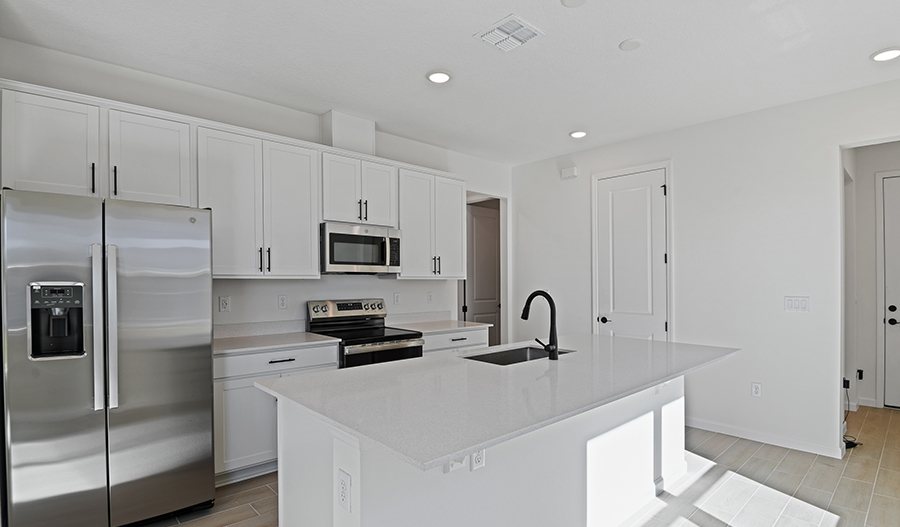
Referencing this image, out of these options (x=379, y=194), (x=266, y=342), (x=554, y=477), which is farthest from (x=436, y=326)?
(x=554, y=477)

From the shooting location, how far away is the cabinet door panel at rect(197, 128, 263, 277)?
2979 millimetres

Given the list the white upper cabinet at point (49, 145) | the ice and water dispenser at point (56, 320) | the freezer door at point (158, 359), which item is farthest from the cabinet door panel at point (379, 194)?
the ice and water dispenser at point (56, 320)

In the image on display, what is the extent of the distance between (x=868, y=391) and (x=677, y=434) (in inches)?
124

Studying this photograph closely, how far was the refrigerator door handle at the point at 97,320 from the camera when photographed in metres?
2.22

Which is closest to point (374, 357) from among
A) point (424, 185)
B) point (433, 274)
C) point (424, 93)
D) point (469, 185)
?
point (433, 274)

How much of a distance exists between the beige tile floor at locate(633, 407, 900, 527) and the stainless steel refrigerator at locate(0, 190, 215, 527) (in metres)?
2.49

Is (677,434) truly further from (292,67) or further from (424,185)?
(292,67)

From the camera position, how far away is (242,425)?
2908 millimetres

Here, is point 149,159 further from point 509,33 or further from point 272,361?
point 509,33

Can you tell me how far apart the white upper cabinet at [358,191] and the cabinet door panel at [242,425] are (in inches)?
52.7

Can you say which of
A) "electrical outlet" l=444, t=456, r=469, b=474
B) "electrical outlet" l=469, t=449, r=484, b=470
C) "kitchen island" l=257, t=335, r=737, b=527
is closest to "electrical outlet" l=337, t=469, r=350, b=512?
"kitchen island" l=257, t=335, r=737, b=527

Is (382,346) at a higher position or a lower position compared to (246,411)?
higher

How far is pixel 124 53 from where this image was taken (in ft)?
8.96

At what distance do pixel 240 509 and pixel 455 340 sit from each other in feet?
6.71
